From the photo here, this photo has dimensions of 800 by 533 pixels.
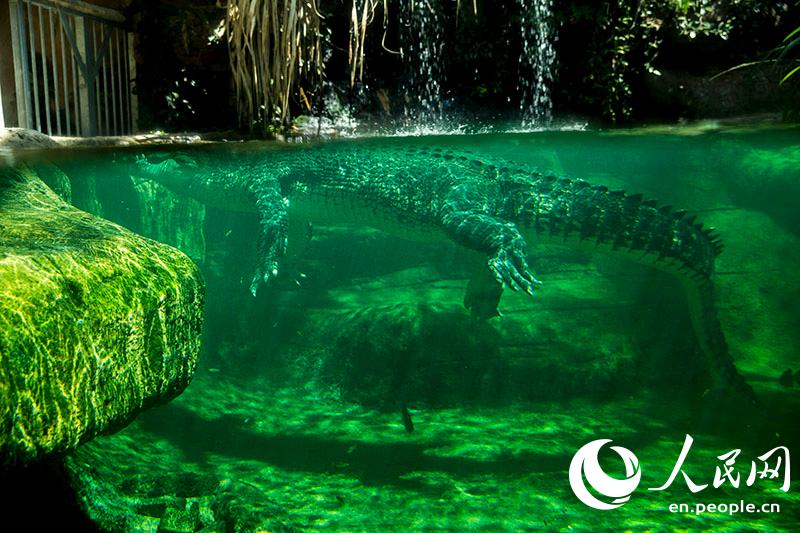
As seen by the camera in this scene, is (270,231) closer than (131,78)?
Yes

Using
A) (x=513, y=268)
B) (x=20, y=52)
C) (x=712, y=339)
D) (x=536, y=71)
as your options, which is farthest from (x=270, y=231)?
(x=712, y=339)

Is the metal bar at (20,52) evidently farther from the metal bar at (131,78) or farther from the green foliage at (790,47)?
the green foliage at (790,47)

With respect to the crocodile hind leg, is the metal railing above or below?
above

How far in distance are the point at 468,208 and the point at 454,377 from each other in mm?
1985

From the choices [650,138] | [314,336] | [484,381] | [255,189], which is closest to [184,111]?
[255,189]

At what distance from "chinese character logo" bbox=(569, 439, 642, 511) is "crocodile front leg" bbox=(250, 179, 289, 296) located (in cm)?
377

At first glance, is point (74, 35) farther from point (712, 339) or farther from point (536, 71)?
point (712, 339)

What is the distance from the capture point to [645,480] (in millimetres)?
4660

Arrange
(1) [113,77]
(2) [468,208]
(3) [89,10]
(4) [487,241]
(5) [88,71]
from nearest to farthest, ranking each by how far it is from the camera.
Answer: (4) [487,241] < (2) [468,208] < (3) [89,10] < (5) [88,71] < (1) [113,77]

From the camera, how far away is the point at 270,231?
689 centimetres

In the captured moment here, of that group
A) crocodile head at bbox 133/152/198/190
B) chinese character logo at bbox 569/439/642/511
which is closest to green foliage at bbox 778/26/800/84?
chinese character logo at bbox 569/439/642/511

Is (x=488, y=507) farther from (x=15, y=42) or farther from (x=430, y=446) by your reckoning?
(x=15, y=42)

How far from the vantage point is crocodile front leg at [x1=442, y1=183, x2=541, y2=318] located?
229 inches

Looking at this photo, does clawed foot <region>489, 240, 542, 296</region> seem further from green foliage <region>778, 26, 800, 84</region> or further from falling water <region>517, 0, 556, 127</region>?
green foliage <region>778, 26, 800, 84</region>
